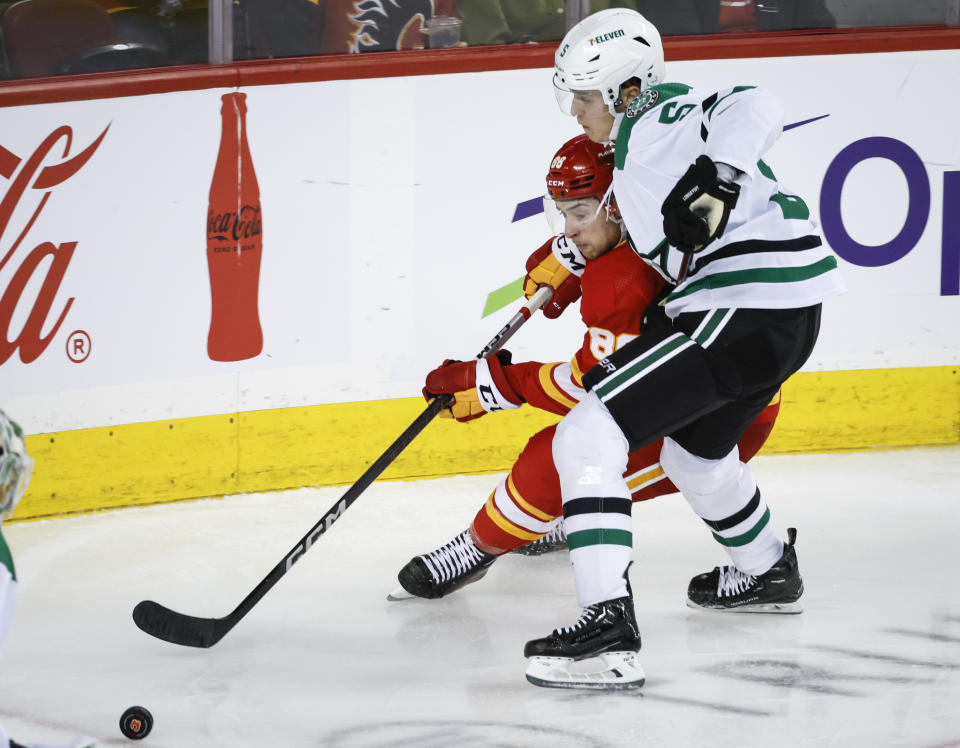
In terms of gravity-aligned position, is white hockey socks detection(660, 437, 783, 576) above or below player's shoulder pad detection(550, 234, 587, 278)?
below

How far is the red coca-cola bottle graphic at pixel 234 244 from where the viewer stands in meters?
3.47

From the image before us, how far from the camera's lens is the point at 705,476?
2676 millimetres

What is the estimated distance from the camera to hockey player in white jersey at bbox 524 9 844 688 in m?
2.35

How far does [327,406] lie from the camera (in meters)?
3.66

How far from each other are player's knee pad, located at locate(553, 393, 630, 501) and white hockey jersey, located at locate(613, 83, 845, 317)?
258 millimetres

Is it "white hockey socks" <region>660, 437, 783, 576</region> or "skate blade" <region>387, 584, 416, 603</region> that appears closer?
"white hockey socks" <region>660, 437, 783, 576</region>

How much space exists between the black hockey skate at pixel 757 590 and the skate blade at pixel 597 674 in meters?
0.47

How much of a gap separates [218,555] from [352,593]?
1.31ft

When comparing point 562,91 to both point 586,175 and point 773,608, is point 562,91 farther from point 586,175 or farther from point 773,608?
point 773,608

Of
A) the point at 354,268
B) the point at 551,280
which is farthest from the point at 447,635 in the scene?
the point at 354,268

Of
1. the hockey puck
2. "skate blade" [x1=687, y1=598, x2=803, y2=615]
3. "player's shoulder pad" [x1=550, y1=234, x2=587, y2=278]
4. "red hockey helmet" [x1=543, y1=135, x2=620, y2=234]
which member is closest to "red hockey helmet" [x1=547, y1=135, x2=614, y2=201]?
"red hockey helmet" [x1=543, y1=135, x2=620, y2=234]

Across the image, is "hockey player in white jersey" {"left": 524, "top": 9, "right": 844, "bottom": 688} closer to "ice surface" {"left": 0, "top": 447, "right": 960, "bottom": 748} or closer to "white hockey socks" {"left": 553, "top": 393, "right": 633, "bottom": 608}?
"white hockey socks" {"left": 553, "top": 393, "right": 633, "bottom": 608}

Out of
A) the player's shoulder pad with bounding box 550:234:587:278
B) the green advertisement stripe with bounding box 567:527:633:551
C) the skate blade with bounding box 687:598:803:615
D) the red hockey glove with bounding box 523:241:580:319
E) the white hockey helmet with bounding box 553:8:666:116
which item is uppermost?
the white hockey helmet with bounding box 553:8:666:116

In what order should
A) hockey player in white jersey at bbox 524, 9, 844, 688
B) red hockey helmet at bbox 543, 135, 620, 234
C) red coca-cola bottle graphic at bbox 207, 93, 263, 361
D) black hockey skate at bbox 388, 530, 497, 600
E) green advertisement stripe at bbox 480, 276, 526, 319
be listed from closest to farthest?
hockey player in white jersey at bbox 524, 9, 844, 688, red hockey helmet at bbox 543, 135, 620, 234, black hockey skate at bbox 388, 530, 497, 600, red coca-cola bottle graphic at bbox 207, 93, 263, 361, green advertisement stripe at bbox 480, 276, 526, 319
